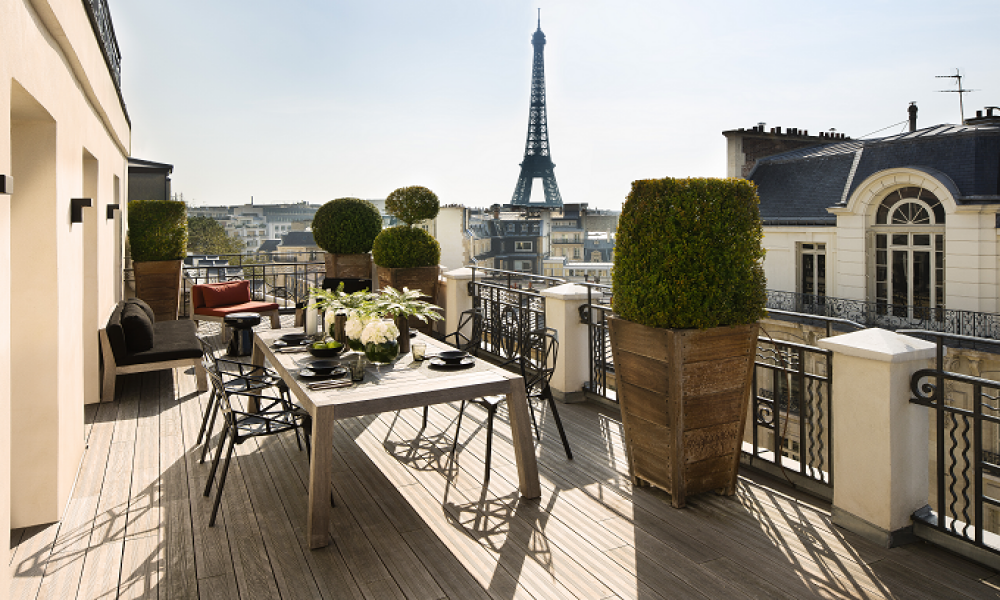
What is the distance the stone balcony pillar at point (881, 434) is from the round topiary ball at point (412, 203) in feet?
22.7

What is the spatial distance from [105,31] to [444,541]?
6003mm

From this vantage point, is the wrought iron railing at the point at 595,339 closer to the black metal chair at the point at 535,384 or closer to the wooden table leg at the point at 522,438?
the black metal chair at the point at 535,384

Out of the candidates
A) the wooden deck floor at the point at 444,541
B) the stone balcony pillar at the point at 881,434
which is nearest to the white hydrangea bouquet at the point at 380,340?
the wooden deck floor at the point at 444,541

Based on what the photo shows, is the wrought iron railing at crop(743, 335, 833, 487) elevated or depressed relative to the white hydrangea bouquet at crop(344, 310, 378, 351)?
depressed

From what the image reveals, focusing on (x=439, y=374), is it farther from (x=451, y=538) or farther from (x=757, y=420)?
(x=757, y=420)

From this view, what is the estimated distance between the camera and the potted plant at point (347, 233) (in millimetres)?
9523

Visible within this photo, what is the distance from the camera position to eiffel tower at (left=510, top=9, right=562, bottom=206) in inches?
1656

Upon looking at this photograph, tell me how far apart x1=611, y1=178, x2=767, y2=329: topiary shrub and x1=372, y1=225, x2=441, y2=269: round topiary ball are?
5.19 m

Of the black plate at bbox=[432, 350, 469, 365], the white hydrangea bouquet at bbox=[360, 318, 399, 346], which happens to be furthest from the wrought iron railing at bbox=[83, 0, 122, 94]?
the black plate at bbox=[432, 350, 469, 365]

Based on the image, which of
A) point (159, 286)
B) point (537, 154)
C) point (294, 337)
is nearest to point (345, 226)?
point (159, 286)

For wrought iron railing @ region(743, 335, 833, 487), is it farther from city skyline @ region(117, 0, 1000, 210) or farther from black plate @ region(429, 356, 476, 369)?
black plate @ region(429, 356, 476, 369)

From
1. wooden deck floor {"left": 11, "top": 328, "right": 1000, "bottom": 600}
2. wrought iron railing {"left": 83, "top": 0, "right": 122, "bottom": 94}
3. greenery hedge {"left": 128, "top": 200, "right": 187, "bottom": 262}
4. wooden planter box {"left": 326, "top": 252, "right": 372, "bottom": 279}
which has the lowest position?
wooden deck floor {"left": 11, "top": 328, "right": 1000, "bottom": 600}

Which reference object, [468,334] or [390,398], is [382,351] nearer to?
[390,398]

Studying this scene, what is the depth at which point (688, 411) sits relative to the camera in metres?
3.13
